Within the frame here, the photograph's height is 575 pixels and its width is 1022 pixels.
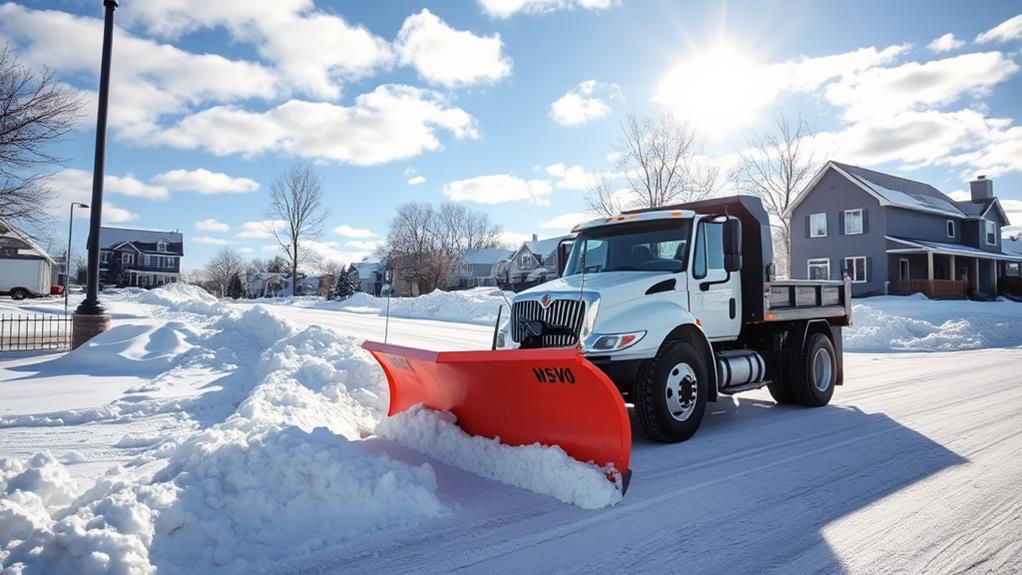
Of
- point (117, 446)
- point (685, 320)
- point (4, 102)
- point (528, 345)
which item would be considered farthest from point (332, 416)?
point (4, 102)

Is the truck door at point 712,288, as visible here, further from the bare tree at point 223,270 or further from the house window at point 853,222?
the bare tree at point 223,270

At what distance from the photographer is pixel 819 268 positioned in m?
38.3

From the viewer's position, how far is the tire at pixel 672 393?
225 inches

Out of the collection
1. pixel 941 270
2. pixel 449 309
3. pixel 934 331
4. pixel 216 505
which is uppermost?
pixel 941 270

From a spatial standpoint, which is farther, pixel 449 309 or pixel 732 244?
pixel 449 309

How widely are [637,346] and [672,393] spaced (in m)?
0.75

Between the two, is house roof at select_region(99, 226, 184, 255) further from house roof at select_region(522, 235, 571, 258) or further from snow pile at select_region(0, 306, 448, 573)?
snow pile at select_region(0, 306, 448, 573)

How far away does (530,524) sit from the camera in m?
4.03

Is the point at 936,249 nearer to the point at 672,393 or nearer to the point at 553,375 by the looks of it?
the point at 672,393

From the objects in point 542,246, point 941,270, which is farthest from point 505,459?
point 542,246

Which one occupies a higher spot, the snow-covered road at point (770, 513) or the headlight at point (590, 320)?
the headlight at point (590, 320)

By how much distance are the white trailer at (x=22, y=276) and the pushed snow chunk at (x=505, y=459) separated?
47.1m

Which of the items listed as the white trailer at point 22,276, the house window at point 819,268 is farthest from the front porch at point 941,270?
the white trailer at point 22,276

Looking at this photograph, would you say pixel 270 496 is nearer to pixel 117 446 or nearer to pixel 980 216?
pixel 117 446
